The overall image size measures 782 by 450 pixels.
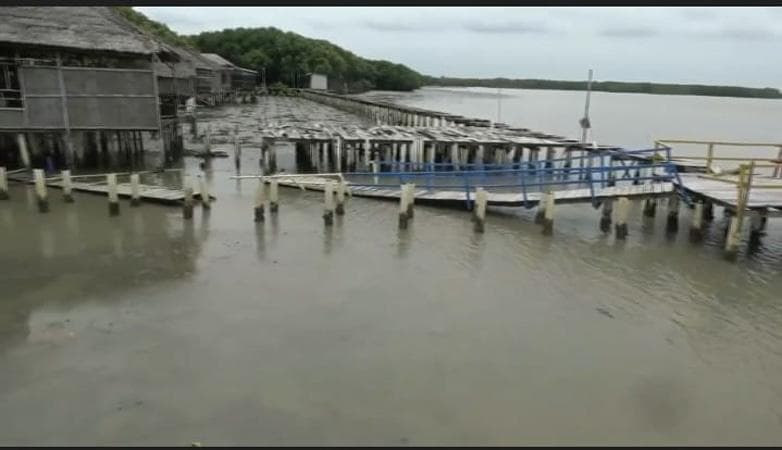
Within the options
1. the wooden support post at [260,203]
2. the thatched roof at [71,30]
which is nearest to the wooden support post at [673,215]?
the wooden support post at [260,203]

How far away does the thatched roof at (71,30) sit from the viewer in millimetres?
17250

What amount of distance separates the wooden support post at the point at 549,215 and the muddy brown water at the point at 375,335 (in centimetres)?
22

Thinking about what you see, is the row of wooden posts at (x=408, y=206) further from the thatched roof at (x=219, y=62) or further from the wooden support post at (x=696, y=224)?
the thatched roof at (x=219, y=62)

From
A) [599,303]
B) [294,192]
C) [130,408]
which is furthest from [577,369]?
[294,192]

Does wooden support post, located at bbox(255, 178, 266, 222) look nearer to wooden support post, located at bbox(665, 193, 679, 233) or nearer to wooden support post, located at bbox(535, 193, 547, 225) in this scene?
wooden support post, located at bbox(535, 193, 547, 225)

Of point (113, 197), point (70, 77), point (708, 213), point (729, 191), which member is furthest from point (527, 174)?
point (70, 77)

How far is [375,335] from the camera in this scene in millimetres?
8680

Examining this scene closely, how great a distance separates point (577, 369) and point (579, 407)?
38.4 inches

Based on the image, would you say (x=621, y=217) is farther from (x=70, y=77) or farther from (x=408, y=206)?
(x=70, y=77)

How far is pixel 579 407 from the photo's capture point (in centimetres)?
689

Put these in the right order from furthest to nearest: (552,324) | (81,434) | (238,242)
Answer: (238,242), (552,324), (81,434)

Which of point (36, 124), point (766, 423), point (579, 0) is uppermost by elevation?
point (579, 0)

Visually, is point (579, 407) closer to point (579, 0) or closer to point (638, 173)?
point (579, 0)

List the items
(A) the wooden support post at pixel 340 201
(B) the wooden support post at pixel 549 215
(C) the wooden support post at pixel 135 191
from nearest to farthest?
(B) the wooden support post at pixel 549 215 → (C) the wooden support post at pixel 135 191 → (A) the wooden support post at pixel 340 201
